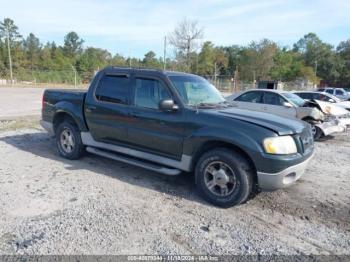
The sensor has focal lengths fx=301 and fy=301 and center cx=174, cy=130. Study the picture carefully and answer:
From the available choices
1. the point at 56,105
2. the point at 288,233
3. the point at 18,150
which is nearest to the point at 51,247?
the point at 288,233

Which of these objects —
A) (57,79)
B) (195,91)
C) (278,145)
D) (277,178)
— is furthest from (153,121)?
(57,79)

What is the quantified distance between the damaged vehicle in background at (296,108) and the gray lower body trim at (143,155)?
15.6 ft

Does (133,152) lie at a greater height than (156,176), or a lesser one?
greater

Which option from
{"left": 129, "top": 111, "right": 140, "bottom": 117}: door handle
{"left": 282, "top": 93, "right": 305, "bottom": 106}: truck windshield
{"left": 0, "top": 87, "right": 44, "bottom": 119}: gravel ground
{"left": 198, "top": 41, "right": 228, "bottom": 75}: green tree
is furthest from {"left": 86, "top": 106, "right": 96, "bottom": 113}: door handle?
{"left": 198, "top": 41, "right": 228, "bottom": 75}: green tree

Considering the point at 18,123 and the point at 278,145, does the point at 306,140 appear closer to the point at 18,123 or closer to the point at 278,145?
the point at 278,145

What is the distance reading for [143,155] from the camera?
200 inches

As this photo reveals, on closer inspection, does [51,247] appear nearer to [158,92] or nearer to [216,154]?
[216,154]

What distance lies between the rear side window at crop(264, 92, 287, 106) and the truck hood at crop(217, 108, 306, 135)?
5683 mm

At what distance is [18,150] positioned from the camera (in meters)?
6.95

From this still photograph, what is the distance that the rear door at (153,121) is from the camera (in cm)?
466

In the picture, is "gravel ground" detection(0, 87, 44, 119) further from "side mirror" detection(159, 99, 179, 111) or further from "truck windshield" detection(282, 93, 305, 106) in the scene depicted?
"truck windshield" detection(282, 93, 305, 106)

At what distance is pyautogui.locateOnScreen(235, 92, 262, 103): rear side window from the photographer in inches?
418

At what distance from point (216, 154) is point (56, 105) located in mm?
3924

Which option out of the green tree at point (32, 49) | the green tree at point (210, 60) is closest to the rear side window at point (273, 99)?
the green tree at point (210, 60)
